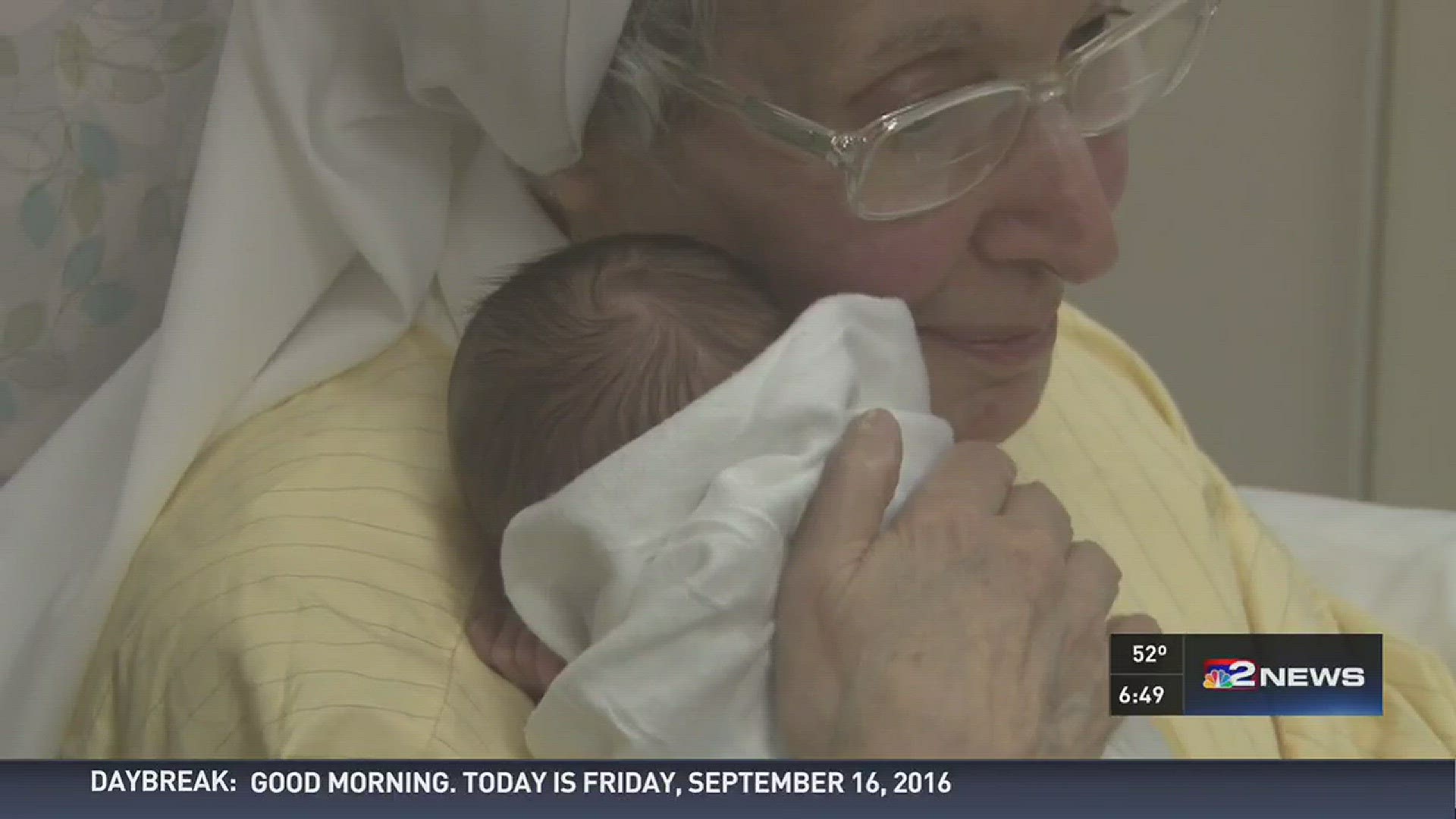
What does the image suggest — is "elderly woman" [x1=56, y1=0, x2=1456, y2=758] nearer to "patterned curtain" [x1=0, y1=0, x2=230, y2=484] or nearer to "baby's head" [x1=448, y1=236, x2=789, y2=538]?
"baby's head" [x1=448, y1=236, x2=789, y2=538]

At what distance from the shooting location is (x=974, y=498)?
0.92 meters

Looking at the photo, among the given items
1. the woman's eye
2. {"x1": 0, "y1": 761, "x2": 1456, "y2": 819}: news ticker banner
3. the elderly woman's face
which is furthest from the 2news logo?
the woman's eye

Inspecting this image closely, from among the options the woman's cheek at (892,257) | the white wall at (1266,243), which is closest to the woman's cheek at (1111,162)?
the woman's cheek at (892,257)

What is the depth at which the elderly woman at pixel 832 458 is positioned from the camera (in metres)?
0.84

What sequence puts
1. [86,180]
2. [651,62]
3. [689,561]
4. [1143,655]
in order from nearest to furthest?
[689,561]
[1143,655]
[651,62]
[86,180]

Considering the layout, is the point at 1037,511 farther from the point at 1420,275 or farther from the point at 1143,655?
the point at 1420,275

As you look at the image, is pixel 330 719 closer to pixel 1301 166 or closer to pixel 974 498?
pixel 974 498

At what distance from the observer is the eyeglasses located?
98cm

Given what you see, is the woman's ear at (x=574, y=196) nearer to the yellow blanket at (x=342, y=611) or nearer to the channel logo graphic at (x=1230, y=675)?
the yellow blanket at (x=342, y=611)

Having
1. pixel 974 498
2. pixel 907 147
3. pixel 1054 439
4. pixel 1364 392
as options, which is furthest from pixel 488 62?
pixel 1364 392

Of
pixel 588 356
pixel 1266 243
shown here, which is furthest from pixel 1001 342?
pixel 1266 243

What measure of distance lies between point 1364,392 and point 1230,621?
1024 mm

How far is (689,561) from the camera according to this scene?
0.80m

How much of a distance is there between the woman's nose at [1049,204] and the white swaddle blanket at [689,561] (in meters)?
0.17
